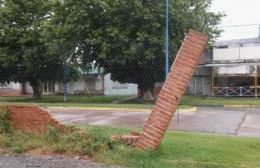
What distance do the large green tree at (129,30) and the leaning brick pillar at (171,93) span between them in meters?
16.2

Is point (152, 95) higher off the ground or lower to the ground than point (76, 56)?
lower

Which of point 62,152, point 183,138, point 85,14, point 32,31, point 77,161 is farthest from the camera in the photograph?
point 32,31

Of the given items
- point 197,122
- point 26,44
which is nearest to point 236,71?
point 26,44

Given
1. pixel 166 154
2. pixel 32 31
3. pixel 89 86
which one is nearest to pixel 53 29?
Result: pixel 32 31

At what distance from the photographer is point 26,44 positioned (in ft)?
108

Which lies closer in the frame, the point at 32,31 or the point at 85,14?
the point at 85,14

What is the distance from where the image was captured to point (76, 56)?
3033 centimetres

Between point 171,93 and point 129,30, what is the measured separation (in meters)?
17.8

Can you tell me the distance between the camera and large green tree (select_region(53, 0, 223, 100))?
26.7m

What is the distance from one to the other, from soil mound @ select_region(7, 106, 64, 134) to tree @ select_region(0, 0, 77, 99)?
20.0 m

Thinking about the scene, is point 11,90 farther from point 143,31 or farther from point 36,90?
point 143,31

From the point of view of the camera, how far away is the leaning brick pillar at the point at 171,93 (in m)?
9.48

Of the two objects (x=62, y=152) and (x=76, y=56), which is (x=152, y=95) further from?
(x=62, y=152)

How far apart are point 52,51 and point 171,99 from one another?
69.1ft
